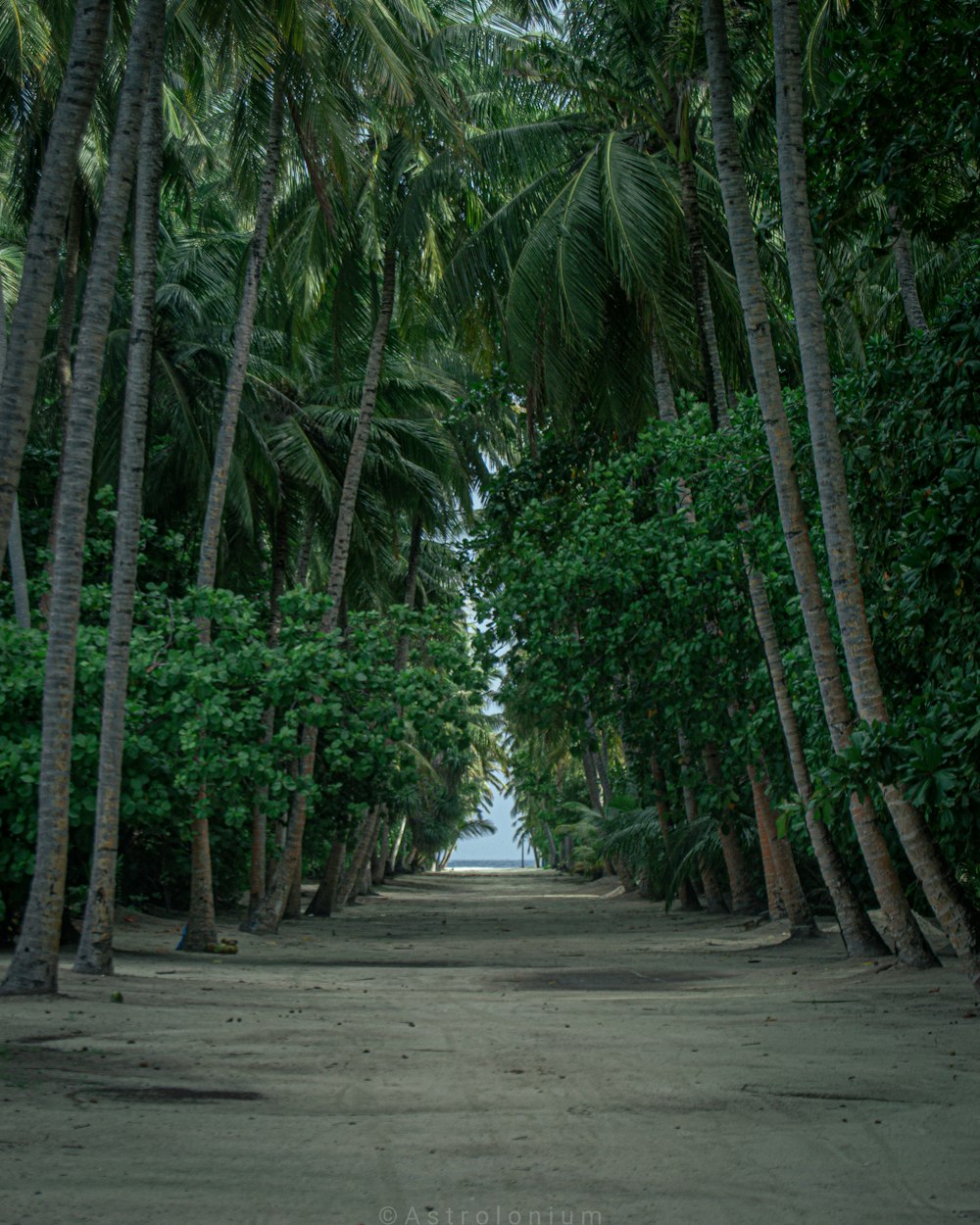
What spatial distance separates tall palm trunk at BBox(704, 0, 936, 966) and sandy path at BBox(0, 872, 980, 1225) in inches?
28.7

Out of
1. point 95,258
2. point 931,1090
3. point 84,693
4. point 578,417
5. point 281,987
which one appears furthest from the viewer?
point 578,417

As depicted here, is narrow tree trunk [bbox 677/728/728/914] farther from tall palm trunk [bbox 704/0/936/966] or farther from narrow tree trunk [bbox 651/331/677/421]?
tall palm trunk [bbox 704/0/936/966]

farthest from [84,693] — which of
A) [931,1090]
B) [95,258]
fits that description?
[931,1090]

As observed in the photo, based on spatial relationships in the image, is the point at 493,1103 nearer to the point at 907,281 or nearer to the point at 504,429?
the point at 907,281

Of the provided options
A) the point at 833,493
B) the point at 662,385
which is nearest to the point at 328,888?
the point at 662,385

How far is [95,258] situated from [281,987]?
6117mm

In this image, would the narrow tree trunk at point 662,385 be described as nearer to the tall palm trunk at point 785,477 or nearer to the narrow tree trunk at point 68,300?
the tall palm trunk at point 785,477

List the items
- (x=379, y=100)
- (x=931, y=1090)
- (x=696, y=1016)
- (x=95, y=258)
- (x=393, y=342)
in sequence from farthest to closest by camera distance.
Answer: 1. (x=393, y=342)
2. (x=379, y=100)
3. (x=95, y=258)
4. (x=696, y=1016)
5. (x=931, y=1090)

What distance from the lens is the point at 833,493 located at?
8.74m

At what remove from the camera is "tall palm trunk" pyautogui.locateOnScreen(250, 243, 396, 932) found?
57.8 ft

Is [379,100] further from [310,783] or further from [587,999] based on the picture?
[587,999]

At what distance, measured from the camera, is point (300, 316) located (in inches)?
706

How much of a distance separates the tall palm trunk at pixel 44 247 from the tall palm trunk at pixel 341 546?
9.80 meters

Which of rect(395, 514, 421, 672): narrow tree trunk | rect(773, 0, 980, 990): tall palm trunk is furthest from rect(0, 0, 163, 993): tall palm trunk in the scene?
rect(395, 514, 421, 672): narrow tree trunk
